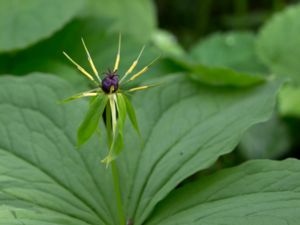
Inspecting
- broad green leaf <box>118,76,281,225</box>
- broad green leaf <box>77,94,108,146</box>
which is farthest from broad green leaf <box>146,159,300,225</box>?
broad green leaf <box>77,94,108,146</box>

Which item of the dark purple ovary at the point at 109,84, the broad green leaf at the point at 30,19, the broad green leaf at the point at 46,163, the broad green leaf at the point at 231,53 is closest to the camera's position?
the dark purple ovary at the point at 109,84

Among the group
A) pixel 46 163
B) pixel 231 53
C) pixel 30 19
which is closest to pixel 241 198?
pixel 46 163

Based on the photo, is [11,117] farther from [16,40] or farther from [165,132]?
[16,40]

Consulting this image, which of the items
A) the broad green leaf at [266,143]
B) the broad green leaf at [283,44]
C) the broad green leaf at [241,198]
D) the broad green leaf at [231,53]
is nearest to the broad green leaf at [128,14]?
the broad green leaf at [231,53]

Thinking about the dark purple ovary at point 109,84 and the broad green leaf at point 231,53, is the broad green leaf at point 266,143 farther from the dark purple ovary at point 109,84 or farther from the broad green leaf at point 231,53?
the dark purple ovary at point 109,84

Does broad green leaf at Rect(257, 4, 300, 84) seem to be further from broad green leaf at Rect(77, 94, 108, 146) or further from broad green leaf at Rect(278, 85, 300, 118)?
broad green leaf at Rect(77, 94, 108, 146)

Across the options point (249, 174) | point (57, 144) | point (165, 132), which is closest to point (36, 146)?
point (57, 144)
